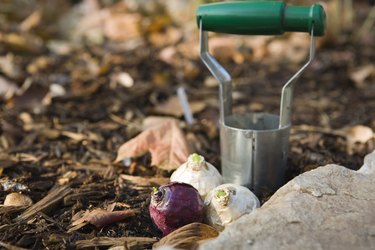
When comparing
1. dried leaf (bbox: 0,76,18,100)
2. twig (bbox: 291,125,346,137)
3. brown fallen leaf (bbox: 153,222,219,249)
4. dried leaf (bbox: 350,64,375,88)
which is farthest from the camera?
dried leaf (bbox: 350,64,375,88)

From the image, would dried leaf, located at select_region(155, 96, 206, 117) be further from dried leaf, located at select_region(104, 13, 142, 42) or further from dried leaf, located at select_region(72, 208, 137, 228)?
dried leaf, located at select_region(104, 13, 142, 42)

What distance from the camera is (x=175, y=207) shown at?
1338 mm

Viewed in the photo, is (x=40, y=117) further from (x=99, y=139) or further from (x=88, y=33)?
(x=88, y=33)

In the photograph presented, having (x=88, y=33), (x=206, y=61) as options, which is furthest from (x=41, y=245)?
(x=88, y=33)

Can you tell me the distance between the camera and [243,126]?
1.77m

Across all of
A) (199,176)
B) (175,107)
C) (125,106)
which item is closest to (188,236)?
(199,176)

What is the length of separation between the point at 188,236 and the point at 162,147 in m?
0.61

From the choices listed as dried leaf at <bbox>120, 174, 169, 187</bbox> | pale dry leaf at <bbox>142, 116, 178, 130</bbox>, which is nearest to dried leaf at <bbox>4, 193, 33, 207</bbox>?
dried leaf at <bbox>120, 174, 169, 187</bbox>

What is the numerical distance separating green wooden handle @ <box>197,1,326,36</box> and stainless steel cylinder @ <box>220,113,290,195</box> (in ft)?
0.97

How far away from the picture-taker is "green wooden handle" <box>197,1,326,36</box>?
4.91 ft

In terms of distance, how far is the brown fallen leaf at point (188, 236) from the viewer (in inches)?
49.4

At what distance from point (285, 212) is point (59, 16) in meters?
3.39

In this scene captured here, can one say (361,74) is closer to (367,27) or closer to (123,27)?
(367,27)

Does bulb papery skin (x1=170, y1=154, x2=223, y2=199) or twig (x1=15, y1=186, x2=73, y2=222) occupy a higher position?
bulb papery skin (x1=170, y1=154, x2=223, y2=199)
